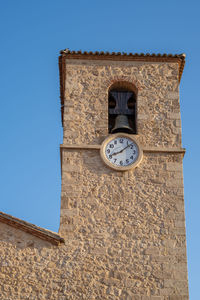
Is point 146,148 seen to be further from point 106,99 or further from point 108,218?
point 108,218

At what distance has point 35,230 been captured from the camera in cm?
1318

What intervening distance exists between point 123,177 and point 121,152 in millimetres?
618

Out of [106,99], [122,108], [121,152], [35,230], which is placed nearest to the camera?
[35,230]

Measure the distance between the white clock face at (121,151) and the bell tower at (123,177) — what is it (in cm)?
2

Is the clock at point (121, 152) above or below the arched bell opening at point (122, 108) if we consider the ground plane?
below

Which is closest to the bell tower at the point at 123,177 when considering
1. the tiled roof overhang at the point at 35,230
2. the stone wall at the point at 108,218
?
the stone wall at the point at 108,218

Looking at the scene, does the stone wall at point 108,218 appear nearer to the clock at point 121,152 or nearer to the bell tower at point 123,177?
the bell tower at point 123,177

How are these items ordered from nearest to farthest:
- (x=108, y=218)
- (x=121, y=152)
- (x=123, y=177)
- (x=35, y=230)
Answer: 1. (x=35, y=230)
2. (x=108, y=218)
3. (x=123, y=177)
4. (x=121, y=152)

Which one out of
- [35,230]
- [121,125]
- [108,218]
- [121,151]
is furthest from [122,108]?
[35,230]

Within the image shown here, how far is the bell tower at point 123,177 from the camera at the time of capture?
12961 millimetres

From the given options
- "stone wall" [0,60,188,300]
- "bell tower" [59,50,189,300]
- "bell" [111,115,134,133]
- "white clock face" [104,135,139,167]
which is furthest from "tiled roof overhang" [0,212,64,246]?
"bell" [111,115,134,133]

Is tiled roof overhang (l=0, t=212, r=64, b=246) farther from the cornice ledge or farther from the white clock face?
the white clock face

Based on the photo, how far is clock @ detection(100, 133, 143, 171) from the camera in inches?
556

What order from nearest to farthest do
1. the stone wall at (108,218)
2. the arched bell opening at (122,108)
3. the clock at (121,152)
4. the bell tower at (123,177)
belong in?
the stone wall at (108,218)
the bell tower at (123,177)
the clock at (121,152)
the arched bell opening at (122,108)
